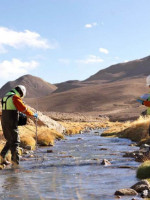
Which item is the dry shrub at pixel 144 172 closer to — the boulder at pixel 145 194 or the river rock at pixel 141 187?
the river rock at pixel 141 187

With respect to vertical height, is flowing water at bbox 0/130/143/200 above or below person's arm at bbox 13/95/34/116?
below

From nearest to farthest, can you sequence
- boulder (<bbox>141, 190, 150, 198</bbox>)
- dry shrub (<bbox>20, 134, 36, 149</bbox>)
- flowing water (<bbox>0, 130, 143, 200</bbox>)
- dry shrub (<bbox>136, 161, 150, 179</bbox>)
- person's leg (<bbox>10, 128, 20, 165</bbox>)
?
boulder (<bbox>141, 190, 150, 198</bbox>) → flowing water (<bbox>0, 130, 143, 200</bbox>) → dry shrub (<bbox>136, 161, 150, 179</bbox>) → person's leg (<bbox>10, 128, 20, 165</bbox>) → dry shrub (<bbox>20, 134, 36, 149</bbox>)

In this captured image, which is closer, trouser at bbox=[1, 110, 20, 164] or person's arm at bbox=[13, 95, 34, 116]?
person's arm at bbox=[13, 95, 34, 116]

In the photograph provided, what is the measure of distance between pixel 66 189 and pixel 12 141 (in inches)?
192

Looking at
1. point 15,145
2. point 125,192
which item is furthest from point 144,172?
point 15,145

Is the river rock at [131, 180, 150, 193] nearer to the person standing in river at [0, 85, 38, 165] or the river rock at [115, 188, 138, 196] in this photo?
the river rock at [115, 188, 138, 196]

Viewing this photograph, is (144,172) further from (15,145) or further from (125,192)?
(15,145)

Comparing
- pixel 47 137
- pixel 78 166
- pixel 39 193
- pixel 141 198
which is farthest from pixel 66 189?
pixel 47 137

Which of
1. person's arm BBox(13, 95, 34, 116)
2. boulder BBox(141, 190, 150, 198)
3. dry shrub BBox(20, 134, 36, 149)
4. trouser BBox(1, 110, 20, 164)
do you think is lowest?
boulder BBox(141, 190, 150, 198)

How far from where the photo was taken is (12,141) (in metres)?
14.8

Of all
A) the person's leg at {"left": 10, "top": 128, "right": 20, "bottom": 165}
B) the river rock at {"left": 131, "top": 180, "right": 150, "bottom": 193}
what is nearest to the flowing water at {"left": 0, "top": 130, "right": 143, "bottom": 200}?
the person's leg at {"left": 10, "top": 128, "right": 20, "bottom": 165}

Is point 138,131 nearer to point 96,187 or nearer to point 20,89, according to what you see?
point 20,89

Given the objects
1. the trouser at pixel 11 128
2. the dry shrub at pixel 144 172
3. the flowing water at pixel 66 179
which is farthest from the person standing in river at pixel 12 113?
the dry shrub at pixel 144 172

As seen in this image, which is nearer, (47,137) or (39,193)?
(39,193)
